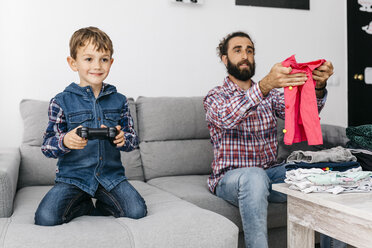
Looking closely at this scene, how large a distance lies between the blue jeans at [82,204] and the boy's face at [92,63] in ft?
1.37

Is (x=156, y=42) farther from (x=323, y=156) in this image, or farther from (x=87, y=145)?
(x=323, y=156)

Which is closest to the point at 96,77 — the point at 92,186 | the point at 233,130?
the point at 92,186

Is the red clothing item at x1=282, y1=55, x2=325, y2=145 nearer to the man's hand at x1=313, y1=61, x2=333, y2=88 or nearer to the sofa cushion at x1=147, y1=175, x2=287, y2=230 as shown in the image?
the man's hand at x1=313, y1=61, x2=333, y2=88

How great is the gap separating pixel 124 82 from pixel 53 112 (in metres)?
1.15

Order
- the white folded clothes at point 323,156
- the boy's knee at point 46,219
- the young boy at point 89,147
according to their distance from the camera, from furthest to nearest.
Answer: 1. the white folded clothes at point 323,156
2. the young boy at point 89,147
3. the boy's knee at point 46,219

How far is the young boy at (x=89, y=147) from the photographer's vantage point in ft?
4.95

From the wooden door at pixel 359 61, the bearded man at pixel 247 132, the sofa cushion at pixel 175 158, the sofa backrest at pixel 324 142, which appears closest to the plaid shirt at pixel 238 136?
→ the bearded man at pixel 247 132

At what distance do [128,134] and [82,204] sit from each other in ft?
1.04

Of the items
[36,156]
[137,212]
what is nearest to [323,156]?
[137,212]

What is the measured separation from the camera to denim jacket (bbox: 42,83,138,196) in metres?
1.55

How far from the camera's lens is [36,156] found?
2168mm

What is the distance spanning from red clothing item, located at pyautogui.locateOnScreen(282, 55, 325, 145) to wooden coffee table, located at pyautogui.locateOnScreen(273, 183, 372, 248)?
0.22 metres

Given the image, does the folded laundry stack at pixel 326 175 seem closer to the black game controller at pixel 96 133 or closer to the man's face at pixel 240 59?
the man's face at pixel 240 59

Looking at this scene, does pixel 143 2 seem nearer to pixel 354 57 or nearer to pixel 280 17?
pixel 280 17
